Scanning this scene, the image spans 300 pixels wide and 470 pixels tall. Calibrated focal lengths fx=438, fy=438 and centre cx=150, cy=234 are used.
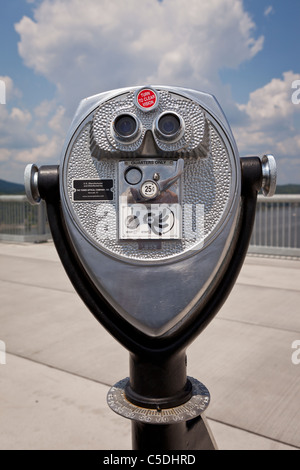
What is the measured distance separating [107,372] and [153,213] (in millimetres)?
1719

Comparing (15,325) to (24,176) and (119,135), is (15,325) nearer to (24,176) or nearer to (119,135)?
(24,176)

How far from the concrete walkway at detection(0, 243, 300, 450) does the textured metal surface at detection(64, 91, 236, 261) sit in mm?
1159

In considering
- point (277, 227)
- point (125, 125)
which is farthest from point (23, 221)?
point (125, 125)

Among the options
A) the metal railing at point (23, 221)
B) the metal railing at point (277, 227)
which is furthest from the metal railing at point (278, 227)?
the metal railing at point (23, 221)

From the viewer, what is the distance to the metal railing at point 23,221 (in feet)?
28.3

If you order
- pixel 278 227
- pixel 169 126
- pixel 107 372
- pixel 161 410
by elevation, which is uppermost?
pixel 169 126

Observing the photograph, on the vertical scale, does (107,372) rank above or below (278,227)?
below

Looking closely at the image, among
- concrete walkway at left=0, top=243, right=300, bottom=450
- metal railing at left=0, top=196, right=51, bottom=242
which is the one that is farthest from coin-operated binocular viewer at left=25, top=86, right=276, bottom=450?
metal railing at left=0, top=196, right=51, bottom=242

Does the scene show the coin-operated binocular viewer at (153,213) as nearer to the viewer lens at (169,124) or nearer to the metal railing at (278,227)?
the viewer lens at (169,124)

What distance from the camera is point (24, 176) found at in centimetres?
120

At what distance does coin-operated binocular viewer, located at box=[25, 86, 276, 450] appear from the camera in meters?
1.07

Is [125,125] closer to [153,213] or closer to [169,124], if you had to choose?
[169,124]

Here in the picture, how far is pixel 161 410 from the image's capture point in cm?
114
